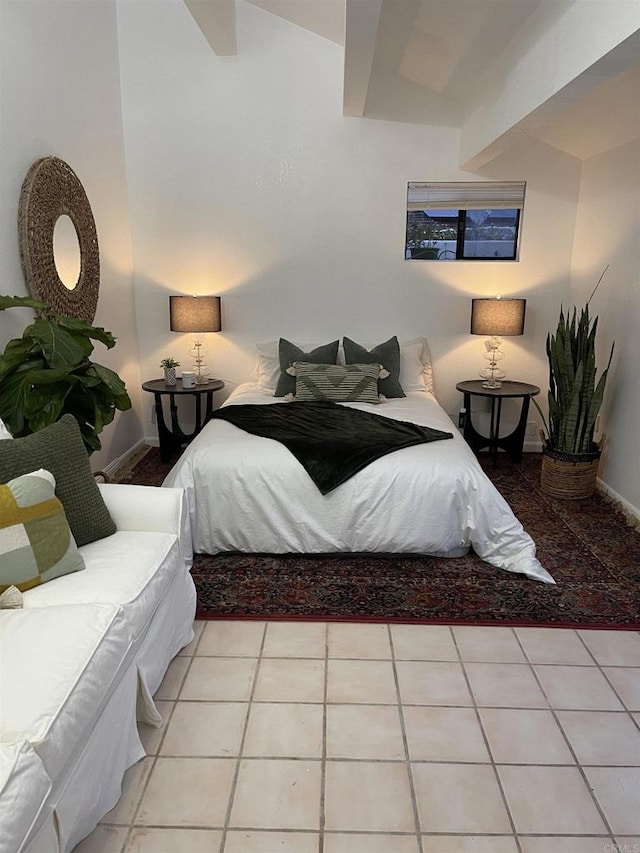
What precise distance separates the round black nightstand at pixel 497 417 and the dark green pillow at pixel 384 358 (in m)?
0.53

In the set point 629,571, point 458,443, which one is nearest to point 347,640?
Answer: point 458,443

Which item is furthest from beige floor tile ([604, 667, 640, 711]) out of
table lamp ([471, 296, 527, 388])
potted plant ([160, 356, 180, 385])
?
potted plant ([160, 356, 180, 385])

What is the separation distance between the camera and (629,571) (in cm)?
287

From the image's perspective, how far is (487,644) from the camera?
2.31 metres

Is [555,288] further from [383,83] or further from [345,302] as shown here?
[383,83]

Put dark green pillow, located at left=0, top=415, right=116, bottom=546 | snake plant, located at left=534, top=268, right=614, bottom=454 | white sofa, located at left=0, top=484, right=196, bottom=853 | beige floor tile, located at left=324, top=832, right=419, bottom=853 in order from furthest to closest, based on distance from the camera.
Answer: snake plant, located at left=534, top=268, right=614, bottom=454, dark green pillow, located at left=0, top=415, right=116, bottom=546, beige floor tile, located at left=324, top=832, right=419, bottom=853, white sofa, located at left=0, top=484, right=196, bottom=853

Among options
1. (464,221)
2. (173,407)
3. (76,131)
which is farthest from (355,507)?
(76,131)

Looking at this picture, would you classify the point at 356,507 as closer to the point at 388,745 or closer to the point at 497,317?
the point at 388,745

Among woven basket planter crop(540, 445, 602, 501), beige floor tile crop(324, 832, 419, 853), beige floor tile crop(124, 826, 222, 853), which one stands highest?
woven basket planter crop(540, 445, 602, 501)

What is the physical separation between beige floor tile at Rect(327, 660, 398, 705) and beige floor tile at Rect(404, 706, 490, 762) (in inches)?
4.3

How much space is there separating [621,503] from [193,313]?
128 inches

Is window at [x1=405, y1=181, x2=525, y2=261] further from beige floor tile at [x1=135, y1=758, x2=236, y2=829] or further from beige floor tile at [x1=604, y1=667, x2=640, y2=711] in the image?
beige floor tile at [x1=135, y1=758, x2=236, y2=829]

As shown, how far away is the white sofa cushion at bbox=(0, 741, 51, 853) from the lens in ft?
3.51

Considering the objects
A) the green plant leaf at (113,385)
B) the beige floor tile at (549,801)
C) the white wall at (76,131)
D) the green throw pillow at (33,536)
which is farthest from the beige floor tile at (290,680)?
the white wall at (76,131)
